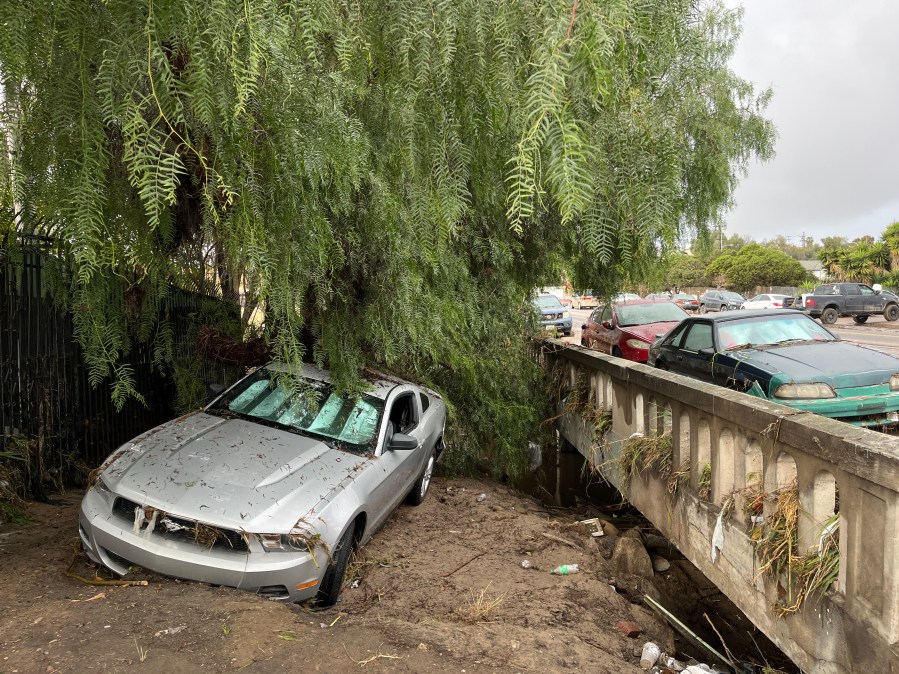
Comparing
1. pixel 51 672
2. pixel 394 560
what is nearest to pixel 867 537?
pixel 394 560

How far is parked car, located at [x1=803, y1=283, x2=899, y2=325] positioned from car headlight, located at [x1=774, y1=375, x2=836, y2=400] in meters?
25.5

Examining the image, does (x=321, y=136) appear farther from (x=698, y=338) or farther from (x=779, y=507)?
(x=698, y=338)

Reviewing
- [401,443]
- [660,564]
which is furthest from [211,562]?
[660,564]

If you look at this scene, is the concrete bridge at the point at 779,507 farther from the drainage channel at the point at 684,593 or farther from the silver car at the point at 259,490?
the silver car at the point at 259,490

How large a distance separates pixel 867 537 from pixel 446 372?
565cm

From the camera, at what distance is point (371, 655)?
334 cm

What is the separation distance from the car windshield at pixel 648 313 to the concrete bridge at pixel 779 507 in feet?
22.2

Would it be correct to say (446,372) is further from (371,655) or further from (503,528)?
(371,655)

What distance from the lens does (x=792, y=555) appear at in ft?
11.7

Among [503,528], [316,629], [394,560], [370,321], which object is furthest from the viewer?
[503,528]

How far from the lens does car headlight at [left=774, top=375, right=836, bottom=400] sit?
6020 mm

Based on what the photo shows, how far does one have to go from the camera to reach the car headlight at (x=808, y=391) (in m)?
6.02

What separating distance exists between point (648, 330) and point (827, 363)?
567 cm

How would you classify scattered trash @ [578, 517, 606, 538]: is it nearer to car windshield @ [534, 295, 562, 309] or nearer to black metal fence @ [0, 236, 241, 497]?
black metal fence @ [0, 236, 241, 497]
